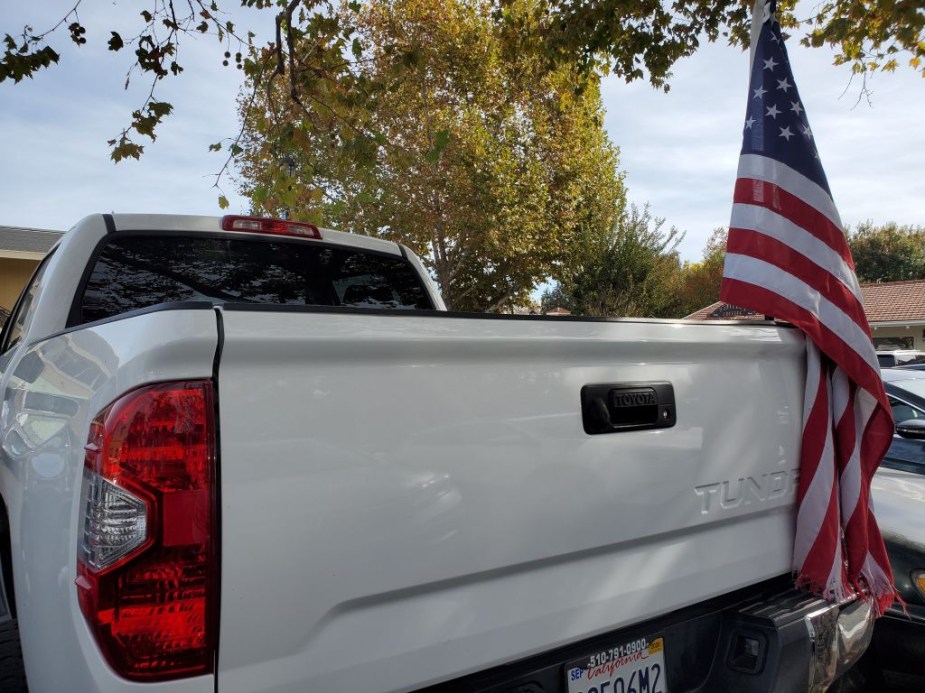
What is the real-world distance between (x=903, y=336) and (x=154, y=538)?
3949cm

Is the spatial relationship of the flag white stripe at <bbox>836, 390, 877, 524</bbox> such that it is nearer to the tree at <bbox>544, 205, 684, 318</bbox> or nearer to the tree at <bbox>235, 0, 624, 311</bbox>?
the tree at <bbox>235, 0, 624, 311</bbox>

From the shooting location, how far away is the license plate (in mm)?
1821

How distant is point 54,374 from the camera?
6.29 ft

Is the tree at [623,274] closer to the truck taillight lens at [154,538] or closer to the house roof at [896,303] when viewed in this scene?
the house roof at [896,303]

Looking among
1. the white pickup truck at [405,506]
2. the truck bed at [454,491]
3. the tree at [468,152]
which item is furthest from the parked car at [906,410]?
the tree at [468,152]

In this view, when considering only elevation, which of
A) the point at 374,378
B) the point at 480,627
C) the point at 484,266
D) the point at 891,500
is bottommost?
the point at 891,500

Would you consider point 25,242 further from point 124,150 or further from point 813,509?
point 813,509

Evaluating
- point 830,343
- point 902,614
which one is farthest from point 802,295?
point 902,614

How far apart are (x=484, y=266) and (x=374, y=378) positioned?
2334 centimetres

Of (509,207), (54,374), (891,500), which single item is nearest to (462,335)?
(54,374)

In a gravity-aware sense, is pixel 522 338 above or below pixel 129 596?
above

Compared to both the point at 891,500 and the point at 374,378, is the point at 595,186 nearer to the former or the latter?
the point at 891,500

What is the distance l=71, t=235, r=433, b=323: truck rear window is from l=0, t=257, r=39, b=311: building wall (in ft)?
77.3

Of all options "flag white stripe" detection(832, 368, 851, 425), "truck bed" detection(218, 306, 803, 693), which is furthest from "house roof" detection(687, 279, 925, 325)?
"truck bed" detection(218, 306, 803, 693)
